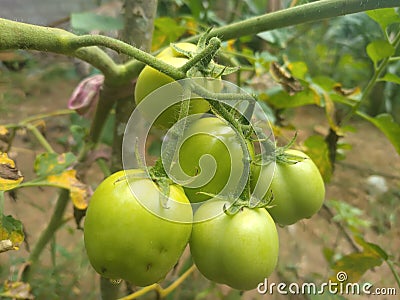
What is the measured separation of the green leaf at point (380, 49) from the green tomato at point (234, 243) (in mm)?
502

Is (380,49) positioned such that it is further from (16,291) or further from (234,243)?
(16,291)

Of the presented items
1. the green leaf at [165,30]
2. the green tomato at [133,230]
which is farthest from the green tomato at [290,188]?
the green leaf at [165,30]

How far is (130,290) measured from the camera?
86 cm

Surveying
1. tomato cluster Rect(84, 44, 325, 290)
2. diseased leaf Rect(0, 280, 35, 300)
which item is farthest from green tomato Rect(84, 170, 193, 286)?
diseased leaf Rect(0, 280, 35, 300)

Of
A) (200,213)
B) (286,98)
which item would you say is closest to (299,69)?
(286,98)

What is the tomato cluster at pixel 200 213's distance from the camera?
41 centimetres

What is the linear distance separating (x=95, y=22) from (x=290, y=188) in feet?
1.90

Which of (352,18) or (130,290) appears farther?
(352,18)

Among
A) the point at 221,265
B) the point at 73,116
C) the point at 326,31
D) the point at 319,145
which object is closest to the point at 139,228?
the point at 221,265

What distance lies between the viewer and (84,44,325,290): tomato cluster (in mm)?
413

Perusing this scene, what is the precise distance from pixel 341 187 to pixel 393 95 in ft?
2.70

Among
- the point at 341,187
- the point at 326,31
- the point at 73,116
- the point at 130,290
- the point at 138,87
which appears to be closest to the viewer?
the point at 138,87

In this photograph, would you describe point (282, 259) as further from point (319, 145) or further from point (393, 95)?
point (393, 95)

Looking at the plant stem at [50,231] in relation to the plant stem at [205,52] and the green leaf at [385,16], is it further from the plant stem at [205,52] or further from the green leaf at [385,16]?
the green leaf at [385,16]
